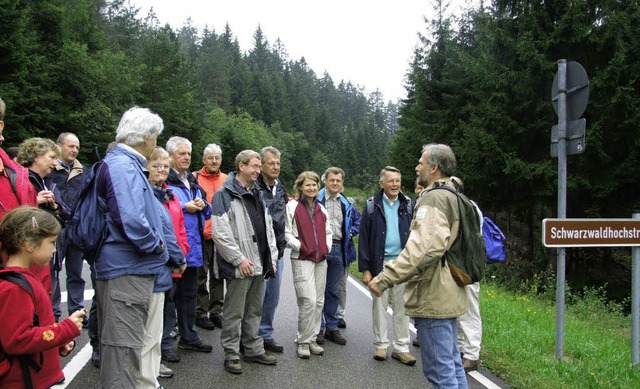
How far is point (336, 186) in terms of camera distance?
6719mm

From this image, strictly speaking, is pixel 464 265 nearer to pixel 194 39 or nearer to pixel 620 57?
pixel 620 57

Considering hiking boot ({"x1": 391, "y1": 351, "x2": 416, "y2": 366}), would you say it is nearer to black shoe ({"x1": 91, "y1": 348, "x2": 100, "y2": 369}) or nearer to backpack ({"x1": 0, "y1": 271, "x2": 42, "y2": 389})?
black shoe ({"x1": 91, "y1": 348, "x2": 100, "y2": 369})

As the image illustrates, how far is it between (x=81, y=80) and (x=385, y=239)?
32511mm

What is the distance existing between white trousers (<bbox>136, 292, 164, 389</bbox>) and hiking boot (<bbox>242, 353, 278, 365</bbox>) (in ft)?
4.48

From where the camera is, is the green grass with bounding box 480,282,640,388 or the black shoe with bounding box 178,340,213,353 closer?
the green grass with bounding box 480,282,640,388

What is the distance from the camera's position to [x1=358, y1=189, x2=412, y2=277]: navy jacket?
6062 mm

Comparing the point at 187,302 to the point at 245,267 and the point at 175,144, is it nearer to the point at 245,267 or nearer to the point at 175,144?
the point at 245,267

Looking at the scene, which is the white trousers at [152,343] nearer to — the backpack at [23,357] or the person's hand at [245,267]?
the person's hand at [245,267]

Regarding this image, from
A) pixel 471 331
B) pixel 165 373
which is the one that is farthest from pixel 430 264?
pixel 165 373

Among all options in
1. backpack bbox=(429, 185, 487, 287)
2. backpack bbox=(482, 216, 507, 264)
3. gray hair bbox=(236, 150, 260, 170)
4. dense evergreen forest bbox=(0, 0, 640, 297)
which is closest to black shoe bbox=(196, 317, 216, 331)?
gray hair bbox=(236, 150, 260, 170)

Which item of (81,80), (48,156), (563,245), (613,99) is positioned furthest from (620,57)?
(81,80)

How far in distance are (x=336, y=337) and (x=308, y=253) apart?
1266mm

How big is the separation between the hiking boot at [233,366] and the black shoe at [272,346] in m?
0.75

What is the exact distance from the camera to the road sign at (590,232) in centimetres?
534
